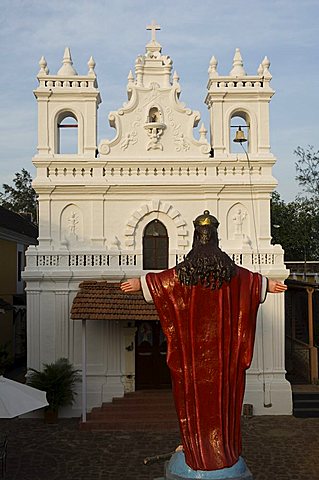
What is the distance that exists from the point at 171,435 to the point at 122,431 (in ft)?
3.80

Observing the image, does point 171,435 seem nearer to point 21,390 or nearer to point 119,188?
point 21,390

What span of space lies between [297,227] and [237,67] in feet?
68.7

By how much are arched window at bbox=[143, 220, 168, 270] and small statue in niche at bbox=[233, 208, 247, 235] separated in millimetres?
1867

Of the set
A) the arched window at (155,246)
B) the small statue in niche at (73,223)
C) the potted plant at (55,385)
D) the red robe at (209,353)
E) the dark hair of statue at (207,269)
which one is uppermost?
the small statue in niche at (73,223)

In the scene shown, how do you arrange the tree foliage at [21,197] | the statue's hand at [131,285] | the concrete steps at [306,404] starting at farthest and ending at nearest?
the tree foliage at [21,197] < the concrete steps at [306,404] < the statue's hand at [131,285]

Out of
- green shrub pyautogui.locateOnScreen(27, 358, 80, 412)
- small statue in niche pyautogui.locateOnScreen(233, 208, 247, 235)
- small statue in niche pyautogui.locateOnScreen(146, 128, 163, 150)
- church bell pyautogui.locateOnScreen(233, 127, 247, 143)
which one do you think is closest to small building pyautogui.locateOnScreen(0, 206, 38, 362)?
green shrub pyautogui.locateOnScreen(27, 358, 80, 412)

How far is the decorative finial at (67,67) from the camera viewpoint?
1577cm

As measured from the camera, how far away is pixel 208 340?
18.5ft

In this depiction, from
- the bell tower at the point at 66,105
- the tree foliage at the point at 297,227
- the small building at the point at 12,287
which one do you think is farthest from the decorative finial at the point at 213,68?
the tree foliage at the point at 297,227

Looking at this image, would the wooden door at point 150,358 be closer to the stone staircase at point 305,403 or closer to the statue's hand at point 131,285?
the stone staircase at point 305,403

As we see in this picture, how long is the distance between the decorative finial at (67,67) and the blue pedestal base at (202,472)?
1218cm

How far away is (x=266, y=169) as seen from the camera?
15672 mm

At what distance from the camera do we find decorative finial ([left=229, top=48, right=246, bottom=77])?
52.4 feet

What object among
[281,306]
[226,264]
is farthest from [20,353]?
[226,264]
